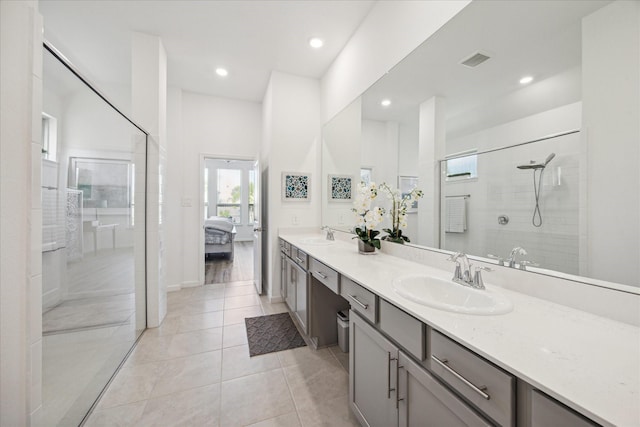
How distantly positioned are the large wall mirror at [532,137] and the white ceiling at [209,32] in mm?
1187

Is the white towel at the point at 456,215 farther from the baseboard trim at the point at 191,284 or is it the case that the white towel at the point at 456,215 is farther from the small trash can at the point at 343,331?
the baseboard trim at the point at 191,284

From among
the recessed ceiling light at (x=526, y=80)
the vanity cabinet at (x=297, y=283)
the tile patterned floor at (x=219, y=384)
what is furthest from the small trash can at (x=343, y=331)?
the recessed ceiling light at (x=526, y=80)

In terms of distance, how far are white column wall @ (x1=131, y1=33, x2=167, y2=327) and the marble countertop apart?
240 centimetres

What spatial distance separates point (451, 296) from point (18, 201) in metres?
1.82

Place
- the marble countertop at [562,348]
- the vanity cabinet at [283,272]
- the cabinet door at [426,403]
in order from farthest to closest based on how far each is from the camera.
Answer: the vanity cabinet at [283,272]
the cabinet door at [426,403]
the marble countertop at [562,348]

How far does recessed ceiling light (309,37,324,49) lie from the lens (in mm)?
2592

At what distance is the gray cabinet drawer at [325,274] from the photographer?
5.21 feet

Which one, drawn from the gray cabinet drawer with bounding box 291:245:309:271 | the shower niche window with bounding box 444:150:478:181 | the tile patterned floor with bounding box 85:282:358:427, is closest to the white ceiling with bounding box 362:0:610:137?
the shower niche window with bounding box 444:150:478:181

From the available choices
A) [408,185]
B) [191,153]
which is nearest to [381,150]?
[408,185]

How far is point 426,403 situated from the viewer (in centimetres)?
86

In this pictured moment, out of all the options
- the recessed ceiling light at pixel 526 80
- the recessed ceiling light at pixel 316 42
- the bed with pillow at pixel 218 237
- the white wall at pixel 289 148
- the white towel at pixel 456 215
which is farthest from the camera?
the bed with pillow at pixel 218 237

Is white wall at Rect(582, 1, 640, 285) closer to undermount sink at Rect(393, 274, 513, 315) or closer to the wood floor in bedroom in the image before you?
undermount sink at Rect(393, 274, 513, 315)

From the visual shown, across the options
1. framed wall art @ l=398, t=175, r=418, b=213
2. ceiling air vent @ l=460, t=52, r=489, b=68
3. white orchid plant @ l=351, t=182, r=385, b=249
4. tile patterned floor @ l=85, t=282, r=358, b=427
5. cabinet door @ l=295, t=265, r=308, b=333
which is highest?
ceiling air vent @ l=460, t=52, r=489, b=68

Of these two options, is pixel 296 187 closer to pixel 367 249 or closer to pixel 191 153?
pixel 367 249
